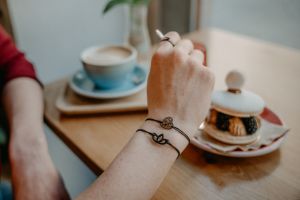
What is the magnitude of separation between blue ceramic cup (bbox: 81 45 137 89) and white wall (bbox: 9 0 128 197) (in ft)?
2.89

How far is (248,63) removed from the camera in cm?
90

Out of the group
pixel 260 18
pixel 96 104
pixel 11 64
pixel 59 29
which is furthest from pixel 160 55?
pixel 59 29

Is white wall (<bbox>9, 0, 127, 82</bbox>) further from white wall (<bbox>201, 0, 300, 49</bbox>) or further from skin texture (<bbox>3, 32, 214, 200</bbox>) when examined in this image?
skin texture (<bbox>3, 32, 214, 200</bbox>)

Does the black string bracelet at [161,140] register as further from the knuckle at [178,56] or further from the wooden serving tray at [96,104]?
the wooden serving tray at [96,104]

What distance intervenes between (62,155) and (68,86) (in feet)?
1.63

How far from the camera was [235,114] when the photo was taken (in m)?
0.54

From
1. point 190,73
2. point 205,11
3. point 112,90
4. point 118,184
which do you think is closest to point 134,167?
point 118,184

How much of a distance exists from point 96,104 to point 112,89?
6cm

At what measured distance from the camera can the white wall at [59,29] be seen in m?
1.51

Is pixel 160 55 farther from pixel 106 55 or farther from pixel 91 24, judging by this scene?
pixel 91 24

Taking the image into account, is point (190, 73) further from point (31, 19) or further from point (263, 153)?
point (31, 19)

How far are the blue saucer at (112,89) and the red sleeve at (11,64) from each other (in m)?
0.11

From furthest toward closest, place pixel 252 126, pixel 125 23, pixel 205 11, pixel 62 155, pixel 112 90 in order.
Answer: pixel 125 23 → pixel 205 11 → pixel 62 155 → pixel 112 90 → pixel 252 126

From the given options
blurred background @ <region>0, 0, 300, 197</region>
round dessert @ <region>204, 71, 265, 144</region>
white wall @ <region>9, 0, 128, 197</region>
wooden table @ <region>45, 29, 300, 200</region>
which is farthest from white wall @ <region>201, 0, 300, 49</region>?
round dessert @ <region>204, 71, 265, 144</region>
